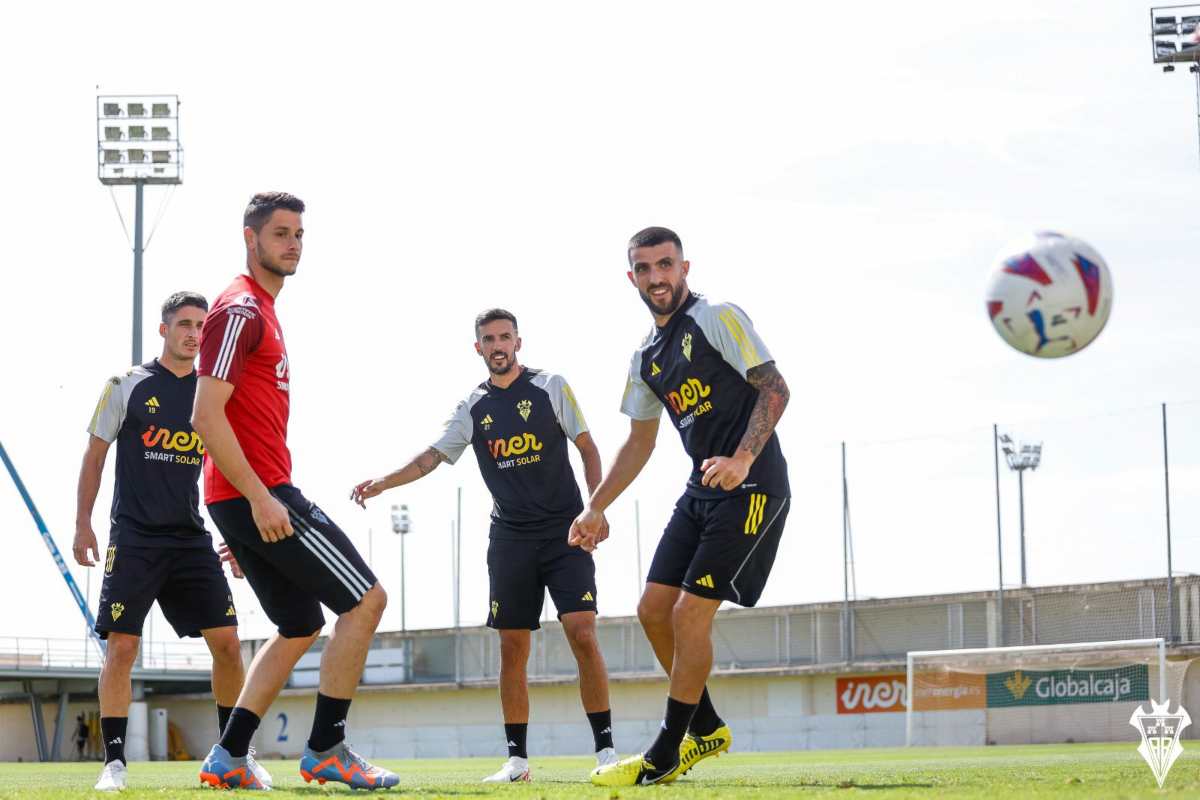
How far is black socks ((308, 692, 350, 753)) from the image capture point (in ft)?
22.4

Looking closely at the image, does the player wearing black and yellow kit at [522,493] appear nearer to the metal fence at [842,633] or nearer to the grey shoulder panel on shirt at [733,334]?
the grey shoulder panel on shirt at [733,334]

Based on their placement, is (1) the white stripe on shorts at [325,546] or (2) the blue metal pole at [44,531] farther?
(2) the blue metal pole at [44,531]

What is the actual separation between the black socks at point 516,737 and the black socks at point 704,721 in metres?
1.84

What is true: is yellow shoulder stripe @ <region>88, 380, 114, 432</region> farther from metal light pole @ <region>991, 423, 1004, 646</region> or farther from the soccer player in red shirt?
metal light pole @ <region>991, 423, 1004, 646</region>

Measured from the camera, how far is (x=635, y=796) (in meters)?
6.07

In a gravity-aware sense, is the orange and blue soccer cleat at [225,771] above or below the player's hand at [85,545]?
below

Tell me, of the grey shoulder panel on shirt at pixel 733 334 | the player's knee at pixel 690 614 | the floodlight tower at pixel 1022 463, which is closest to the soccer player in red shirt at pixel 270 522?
the player's knee at pixel 690 614

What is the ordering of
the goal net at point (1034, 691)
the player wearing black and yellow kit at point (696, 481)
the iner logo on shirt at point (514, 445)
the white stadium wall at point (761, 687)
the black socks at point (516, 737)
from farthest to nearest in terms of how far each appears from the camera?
1. the white stadium wall at point (761, 687)
2. the goal net at point (1034, 691)
3. the iner logo on shirt at point (514, 445)
4. the black socks at point (516, 737)
5. the player wearing black and yellow kit at point (696, 481)

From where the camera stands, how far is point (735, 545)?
7.34 meters

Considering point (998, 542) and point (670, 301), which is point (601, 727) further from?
point (998, 542)

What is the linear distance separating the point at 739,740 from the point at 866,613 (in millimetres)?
4618

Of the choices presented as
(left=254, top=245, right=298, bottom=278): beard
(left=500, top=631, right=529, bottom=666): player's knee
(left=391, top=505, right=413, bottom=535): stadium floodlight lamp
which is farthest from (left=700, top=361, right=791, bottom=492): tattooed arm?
(left=391, top=505, right=413, bottom=535): stadium floodlight lamp

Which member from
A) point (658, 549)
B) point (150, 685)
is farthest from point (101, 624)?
point (150, 685)

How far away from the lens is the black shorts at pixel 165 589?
8055 millimetres
